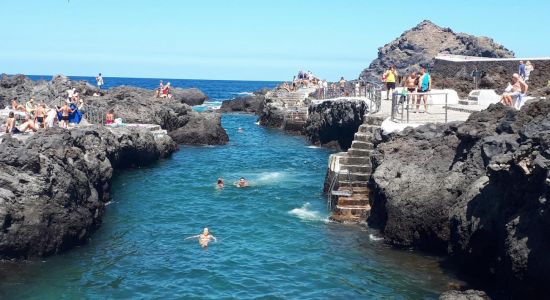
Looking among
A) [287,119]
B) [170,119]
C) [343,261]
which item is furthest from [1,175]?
[287,119]

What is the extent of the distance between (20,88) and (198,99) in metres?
39.7

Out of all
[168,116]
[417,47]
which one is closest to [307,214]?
[168,116]

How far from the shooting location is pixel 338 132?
4434 cm

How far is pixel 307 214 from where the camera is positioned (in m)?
23.3

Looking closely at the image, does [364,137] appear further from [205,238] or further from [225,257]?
[225,257]

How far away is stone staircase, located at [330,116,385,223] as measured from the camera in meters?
21.7

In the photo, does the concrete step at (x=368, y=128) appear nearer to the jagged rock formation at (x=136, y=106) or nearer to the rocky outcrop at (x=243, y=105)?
the jagged rock formation at (x=136, y=106)

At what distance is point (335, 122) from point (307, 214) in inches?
812

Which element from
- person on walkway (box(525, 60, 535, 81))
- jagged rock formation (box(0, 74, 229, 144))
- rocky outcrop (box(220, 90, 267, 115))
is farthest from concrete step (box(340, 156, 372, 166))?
rocky outcrop (box(220, 90, 267, 115))

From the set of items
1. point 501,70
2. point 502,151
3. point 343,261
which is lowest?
point 343,261

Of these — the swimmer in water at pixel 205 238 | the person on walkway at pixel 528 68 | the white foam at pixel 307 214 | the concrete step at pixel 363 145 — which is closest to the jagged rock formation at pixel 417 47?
the person on walkway at pixel 528 68

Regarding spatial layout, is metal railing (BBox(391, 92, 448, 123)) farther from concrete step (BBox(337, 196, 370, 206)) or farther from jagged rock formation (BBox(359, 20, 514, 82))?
jagged rock formation (BBox(359, 20, 514, 82))

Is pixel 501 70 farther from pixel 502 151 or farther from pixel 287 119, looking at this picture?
pixel 287 119

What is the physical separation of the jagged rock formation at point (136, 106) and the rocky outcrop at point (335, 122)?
7644mm
